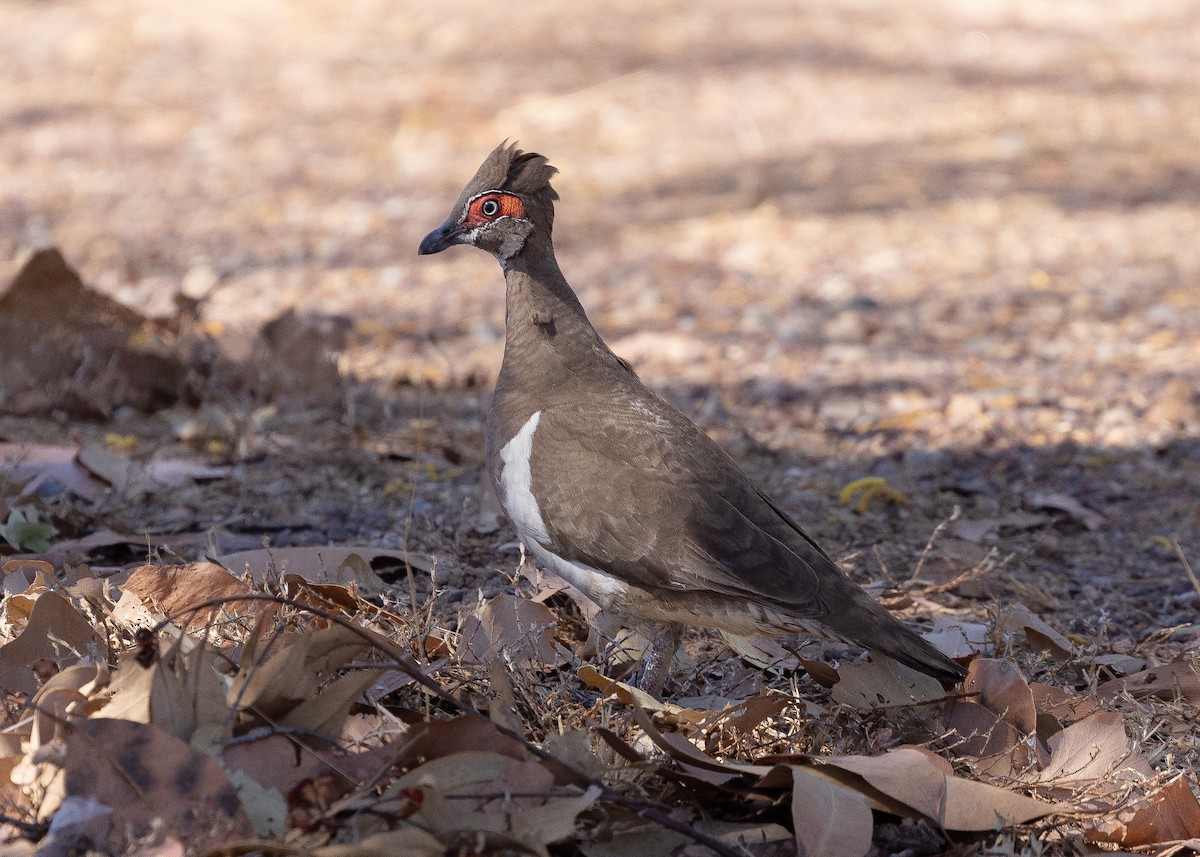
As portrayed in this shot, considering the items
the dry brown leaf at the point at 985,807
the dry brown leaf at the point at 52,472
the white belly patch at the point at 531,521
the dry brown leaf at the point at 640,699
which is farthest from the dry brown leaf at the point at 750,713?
the dry brown leaf at the point at 52,472

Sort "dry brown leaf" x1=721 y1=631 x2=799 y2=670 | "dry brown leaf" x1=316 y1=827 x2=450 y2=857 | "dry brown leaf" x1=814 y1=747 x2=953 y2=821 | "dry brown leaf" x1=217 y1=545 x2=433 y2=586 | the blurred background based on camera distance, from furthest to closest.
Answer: the blurred background
"dry brown leaf" x1=217 y1=545 x2=433 y2=586
"dry brown leaf" x1=721 y1=631 x2=799 y2=670
"dry brown leaf" x1=814 y1=747 x2=953 y2=821
"dry brown leaf" x1=316 y1=827 x2=450 y2=857

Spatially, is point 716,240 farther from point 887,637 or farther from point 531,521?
point 887,637

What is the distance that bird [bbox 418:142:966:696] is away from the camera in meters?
3.30

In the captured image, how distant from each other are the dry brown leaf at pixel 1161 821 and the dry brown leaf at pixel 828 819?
0.55m

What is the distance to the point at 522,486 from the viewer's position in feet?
11.6

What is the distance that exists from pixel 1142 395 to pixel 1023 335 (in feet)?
3.43

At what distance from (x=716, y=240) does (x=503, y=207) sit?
17.1 feet

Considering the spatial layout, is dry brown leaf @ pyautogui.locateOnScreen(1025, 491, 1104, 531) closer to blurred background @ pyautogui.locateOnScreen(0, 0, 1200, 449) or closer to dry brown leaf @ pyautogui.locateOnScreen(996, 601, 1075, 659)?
blurred background @ pyautogui.locateOnScreen(0, 0, 1200, 449)

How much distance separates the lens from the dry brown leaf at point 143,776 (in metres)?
2.39

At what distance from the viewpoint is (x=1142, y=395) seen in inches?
250

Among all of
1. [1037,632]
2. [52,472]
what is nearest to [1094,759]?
[1037,632]

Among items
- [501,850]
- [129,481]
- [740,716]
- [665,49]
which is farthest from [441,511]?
[665,49]

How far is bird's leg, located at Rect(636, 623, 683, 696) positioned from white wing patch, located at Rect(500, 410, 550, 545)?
1.31ft

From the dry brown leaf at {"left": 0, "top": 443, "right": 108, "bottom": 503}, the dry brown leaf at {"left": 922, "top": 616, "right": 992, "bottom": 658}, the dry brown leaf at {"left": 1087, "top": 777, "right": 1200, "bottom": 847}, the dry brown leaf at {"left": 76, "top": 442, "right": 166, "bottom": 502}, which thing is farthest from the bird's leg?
the dry brown leaf at {"left": 0, "top": 443, "right": 108, "bottom": 503}
